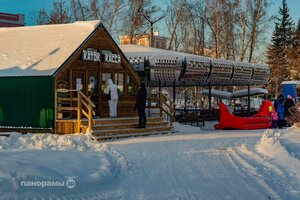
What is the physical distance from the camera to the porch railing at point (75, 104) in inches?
672

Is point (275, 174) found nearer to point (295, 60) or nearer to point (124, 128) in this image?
point (124, 128)

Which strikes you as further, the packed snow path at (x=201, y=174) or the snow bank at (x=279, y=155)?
the snow bank at (x=279, y=155)

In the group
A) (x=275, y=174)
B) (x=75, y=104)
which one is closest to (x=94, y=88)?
(x=75, y=104)

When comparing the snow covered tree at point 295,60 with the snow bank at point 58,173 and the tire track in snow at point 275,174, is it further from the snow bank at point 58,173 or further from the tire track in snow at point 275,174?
the snow bank at point 58,173

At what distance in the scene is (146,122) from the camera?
20.1 m

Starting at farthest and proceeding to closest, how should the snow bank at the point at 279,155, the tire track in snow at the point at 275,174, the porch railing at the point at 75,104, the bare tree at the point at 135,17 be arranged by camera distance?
the bare tree at the point at 135,17, the porch railing at the point at 75,104, the snow bank at the point at 279,155, the tire track in snow at the point at 275,174

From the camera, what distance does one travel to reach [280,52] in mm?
66938

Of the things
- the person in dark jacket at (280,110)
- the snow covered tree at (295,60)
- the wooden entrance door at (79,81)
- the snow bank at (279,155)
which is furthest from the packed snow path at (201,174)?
the snow covered tree at (295,60)

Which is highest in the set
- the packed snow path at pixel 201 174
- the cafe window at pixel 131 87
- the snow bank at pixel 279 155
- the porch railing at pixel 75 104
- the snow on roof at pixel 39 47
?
the snow on roof at pixel 39 47

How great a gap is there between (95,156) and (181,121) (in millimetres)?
14118

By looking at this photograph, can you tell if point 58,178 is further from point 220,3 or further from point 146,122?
point 220,3

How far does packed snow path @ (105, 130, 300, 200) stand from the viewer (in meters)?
8.03

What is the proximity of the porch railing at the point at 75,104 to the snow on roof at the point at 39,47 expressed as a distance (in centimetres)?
114

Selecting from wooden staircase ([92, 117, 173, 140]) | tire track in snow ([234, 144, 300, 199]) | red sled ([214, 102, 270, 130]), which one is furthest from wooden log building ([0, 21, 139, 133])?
tire track in snow ([234, 144, 300, 199])
